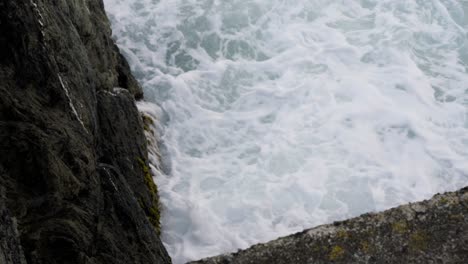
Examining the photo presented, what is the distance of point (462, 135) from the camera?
9.79 metres

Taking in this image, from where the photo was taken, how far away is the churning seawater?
8.39 meters

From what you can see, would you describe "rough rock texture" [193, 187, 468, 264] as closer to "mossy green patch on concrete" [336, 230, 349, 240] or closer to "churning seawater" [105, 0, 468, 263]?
"mossy green patch on concrete" [336, 230, 349, 240]

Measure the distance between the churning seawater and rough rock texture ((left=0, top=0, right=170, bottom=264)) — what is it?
3.19m

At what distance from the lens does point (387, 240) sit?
3938 mm

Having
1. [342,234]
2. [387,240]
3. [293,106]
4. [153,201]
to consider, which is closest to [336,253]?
[342,234]

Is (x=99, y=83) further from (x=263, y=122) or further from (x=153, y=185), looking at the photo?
(x=263, y=122)

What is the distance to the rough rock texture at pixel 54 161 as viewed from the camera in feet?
10.8

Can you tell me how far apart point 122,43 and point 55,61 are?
8259 mm

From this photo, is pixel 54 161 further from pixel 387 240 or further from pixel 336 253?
pixel 387 240

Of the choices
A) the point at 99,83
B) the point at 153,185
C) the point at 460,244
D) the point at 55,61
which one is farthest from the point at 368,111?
the point at 55,61

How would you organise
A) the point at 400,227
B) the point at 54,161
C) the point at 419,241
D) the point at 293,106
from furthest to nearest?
the point at 293,106
the point at 400,227
the point at 419,241
the point at 54,161

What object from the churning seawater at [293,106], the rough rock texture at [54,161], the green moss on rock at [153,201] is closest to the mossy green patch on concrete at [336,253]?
the rough rock texture at [54,161]

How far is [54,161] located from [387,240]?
8.19 feet

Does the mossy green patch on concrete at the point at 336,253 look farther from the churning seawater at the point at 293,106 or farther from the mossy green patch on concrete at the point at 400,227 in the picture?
the churning seawater at the point at 293,106
